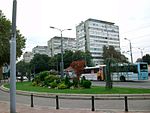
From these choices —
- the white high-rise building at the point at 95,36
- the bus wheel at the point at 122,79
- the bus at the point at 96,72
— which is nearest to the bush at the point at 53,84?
the bus wheel at the point at 122,79

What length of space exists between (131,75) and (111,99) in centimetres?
2523

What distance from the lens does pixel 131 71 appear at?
43.2m

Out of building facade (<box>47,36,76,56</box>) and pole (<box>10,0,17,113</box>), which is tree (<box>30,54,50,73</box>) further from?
pole (<box>10,0,17,113</box>)

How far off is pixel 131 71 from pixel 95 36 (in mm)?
93184

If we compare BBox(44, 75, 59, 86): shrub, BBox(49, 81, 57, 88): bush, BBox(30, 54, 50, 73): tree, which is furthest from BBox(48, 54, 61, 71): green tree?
BBox(49, 81, 57, 88): bush

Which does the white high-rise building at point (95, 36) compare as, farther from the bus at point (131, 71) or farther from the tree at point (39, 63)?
the bus at point (131, 71)

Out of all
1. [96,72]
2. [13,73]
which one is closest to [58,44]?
[96,72]

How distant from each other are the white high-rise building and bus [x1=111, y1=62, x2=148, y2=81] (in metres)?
84.6

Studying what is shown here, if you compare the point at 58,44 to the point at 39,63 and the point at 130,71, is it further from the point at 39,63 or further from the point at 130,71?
the point at 130,71

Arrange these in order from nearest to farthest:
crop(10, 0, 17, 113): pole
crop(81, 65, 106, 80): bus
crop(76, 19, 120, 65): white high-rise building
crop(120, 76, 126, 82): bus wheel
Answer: crop(10, 0, 17, 113): pole, crop(120, 76, 126, 82): bus wheel, crop(81, 65, 106, 80): bus, crop(76, 19, 120, 65): white high-rise building

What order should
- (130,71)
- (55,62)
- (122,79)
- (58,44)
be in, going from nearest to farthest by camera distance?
1. (130,71)
2. (122,79)
3. (55,62)
4. (58,44)

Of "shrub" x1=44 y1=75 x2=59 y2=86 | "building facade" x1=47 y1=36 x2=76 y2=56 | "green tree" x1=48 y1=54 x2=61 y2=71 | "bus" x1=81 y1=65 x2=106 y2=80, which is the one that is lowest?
"shrub" x1=44 y1=75 x2=59 y2=86

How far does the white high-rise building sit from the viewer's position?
133 metres

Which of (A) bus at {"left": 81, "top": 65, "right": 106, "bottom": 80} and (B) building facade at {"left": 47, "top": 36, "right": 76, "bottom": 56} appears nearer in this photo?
(A) bus at {"left": 81, "top": 65, "right": 106, "bottom": 80}
